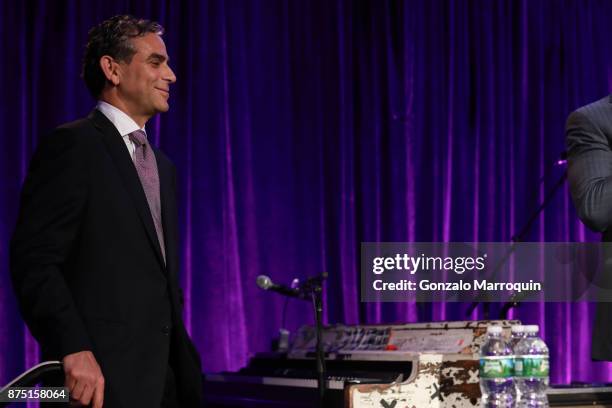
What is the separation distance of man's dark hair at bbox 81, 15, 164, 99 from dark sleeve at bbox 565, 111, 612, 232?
1.21m

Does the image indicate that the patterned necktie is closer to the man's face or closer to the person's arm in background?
the man's face

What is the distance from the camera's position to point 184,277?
474 centimetres

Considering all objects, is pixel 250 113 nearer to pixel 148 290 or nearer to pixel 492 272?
pixel 492 272

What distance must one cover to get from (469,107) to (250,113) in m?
1.60

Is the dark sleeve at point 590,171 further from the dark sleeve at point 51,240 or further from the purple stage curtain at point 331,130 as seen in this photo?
the purple stage curtain at point 331,130

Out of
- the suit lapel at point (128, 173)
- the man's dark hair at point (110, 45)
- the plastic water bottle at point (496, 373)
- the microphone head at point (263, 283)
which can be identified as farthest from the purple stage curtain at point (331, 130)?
the plastic water bottle at point (496, 373)

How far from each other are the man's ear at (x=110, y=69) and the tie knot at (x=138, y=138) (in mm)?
155

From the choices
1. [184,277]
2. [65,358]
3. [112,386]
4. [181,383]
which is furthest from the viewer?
[184,277]

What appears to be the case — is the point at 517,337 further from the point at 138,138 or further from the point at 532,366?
the point at 138,138

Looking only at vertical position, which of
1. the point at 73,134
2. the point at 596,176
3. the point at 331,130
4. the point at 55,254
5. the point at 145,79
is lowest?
the point at 55,254

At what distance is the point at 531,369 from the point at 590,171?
51 cm

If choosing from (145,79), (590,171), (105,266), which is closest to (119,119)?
(145,79)

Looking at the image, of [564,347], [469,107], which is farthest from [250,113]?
[564,347]

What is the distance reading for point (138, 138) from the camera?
2398 mm
